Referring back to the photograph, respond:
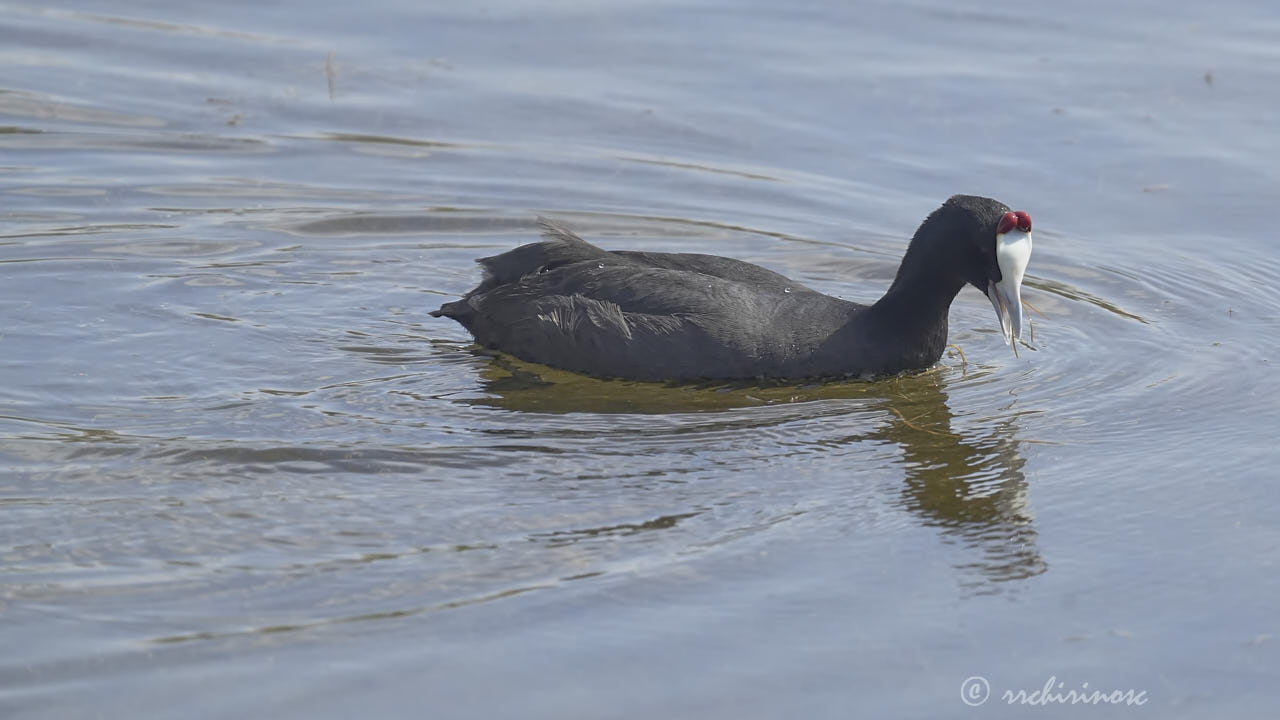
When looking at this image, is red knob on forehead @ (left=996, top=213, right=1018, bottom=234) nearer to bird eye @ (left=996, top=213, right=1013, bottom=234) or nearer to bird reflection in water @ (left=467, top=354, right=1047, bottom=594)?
bird eye @ (left=996, top=213, right=1013, bottom=234)

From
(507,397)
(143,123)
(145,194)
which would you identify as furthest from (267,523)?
(143,123)

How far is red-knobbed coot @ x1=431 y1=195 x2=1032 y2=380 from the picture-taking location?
19.7ft

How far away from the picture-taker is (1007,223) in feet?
19.6

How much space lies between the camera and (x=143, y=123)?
30.3 ft

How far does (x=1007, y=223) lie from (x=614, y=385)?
161cm

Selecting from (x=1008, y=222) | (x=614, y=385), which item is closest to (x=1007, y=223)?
(x=1008, y=222)

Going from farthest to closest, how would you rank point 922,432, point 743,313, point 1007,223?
point 743,313 → point 1007,223 → point 922,432

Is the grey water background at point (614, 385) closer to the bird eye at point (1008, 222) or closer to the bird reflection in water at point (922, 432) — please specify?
the bird reflection in water at point (922, 432)

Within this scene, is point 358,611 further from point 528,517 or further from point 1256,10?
point 1256,10

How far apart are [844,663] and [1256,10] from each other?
8836 mm

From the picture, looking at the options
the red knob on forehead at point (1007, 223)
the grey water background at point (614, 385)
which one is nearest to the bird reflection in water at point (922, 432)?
the grey water background at point (614, 385)

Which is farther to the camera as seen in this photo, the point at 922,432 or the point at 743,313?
the point at 743,313

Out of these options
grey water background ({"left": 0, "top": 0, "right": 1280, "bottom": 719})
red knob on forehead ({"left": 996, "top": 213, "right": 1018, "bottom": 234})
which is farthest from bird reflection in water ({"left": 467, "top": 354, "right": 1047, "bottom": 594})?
red knob on forehead ({"left": 996, "top": 213, "right": 1018, "bottom": 234})

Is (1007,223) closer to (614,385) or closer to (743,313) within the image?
(743,313)
